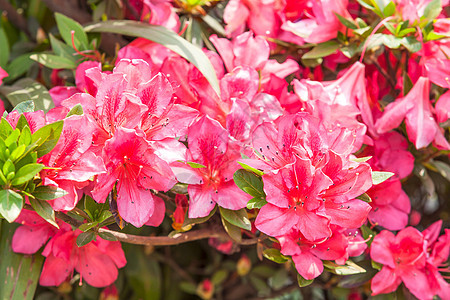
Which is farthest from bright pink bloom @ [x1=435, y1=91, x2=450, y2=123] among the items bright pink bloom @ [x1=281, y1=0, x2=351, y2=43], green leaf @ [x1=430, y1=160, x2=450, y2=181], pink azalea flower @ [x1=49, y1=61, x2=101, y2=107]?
pink azalea flower @ [x1=49, y1=61, x2=101, y2=107]

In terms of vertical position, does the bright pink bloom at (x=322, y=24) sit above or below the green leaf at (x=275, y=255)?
above

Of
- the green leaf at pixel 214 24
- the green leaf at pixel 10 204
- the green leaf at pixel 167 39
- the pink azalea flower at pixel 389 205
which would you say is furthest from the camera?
the green leaf at pixel 214 24

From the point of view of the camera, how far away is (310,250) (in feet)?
2.61

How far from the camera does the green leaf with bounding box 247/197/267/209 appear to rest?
28.5 inches

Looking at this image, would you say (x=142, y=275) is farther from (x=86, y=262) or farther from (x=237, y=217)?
(x=237, y=217)

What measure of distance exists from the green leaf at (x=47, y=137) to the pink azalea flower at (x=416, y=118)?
533mm

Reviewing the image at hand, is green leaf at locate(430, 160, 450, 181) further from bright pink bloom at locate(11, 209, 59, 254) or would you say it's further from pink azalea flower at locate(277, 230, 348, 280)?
bright pink bloom at locate(11, 209, 59, 254)

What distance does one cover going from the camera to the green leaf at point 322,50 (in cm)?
98

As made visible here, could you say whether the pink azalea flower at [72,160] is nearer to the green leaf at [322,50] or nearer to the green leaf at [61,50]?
the green leaf at [61,50]

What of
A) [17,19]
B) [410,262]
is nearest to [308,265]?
[410,262]

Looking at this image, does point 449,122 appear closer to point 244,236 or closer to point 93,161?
point 244,236

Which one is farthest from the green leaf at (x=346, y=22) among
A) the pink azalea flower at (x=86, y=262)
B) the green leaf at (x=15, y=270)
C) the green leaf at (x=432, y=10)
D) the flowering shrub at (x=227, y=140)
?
the green leaf at (x=15, y=270)

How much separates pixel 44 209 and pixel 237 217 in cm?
26

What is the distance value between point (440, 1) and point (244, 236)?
1.78 ft
